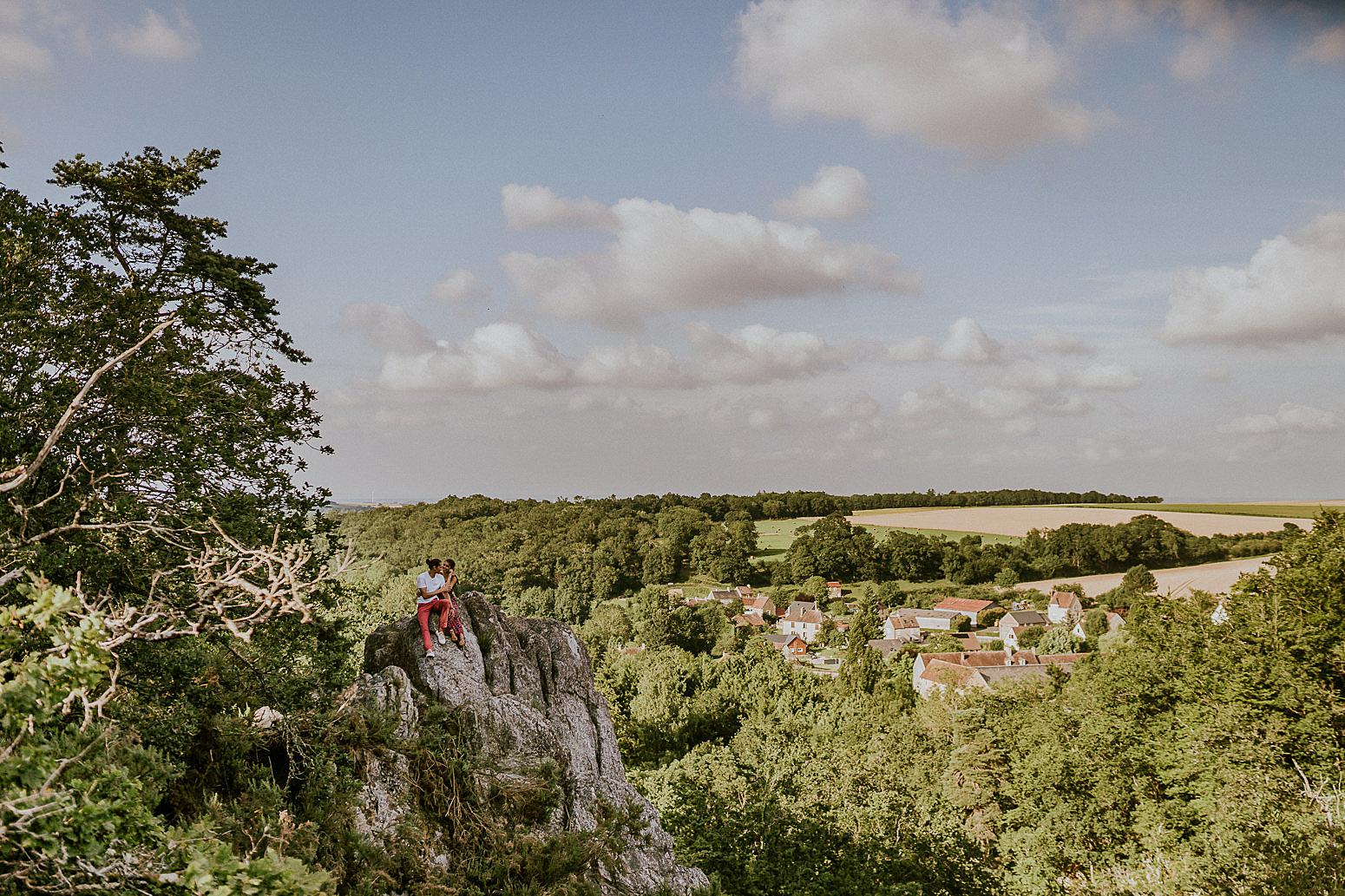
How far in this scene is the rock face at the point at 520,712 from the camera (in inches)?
496

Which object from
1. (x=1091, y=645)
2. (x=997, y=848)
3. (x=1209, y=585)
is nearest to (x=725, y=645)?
(x=1091, y=645)

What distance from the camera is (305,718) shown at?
37.5 feet

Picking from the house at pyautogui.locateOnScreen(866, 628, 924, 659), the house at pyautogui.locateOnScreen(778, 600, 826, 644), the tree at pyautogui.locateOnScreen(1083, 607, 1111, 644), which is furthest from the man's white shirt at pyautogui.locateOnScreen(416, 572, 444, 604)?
the house at pyautogui.locateOnScreen(778, 600, 826, 644)

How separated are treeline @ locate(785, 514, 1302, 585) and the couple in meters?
86.8

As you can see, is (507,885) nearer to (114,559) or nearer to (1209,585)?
(114,559)

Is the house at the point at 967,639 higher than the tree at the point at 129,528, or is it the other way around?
the tree at the point at 129,528

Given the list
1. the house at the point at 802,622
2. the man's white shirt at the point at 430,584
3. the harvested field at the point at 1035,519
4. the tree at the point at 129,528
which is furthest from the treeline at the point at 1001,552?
the tree at the point at 129,528

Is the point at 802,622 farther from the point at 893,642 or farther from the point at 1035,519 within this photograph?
the point at 1035,519

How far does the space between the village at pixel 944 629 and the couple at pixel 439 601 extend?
51905mm

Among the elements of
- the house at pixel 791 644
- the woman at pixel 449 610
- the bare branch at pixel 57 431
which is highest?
the bare branch at pixel 57 431

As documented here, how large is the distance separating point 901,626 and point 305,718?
88156mm

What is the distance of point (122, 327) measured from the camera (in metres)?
13.0

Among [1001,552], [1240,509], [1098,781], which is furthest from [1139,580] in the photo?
[1098,781]

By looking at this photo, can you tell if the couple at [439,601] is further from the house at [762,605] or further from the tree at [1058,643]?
the house at [762,605]
